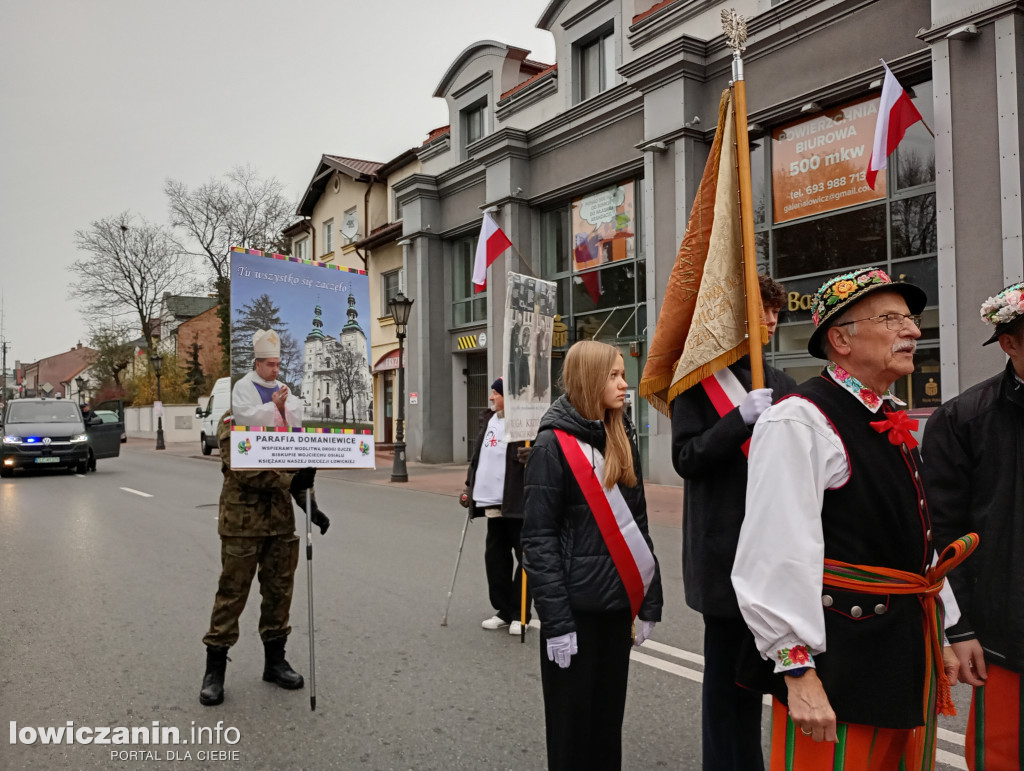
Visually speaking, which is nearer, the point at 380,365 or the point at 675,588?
the point at 675,588

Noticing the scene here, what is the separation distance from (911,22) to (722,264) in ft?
36.0

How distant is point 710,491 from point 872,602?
902mm

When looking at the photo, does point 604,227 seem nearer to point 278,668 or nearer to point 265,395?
point 265,395

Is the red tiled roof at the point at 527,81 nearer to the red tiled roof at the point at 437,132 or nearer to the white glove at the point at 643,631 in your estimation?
the red tiled roof at the point at 437,132

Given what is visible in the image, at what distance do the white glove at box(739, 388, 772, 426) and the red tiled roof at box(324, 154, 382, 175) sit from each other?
27.5 meters

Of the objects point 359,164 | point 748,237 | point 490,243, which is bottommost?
point 748,237

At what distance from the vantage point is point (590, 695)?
117 inches

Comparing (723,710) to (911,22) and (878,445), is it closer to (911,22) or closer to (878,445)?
(878,445)

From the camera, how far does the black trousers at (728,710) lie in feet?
9.60

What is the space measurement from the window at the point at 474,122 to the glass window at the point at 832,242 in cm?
1079


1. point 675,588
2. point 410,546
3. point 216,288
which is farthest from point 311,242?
point 675,588

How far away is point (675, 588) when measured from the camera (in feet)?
23.7

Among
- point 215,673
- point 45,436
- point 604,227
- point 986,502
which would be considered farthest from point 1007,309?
point 45,436

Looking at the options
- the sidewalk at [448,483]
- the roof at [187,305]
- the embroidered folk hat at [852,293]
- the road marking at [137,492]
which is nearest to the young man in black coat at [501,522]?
the embroidered folk hat at [852,293]
